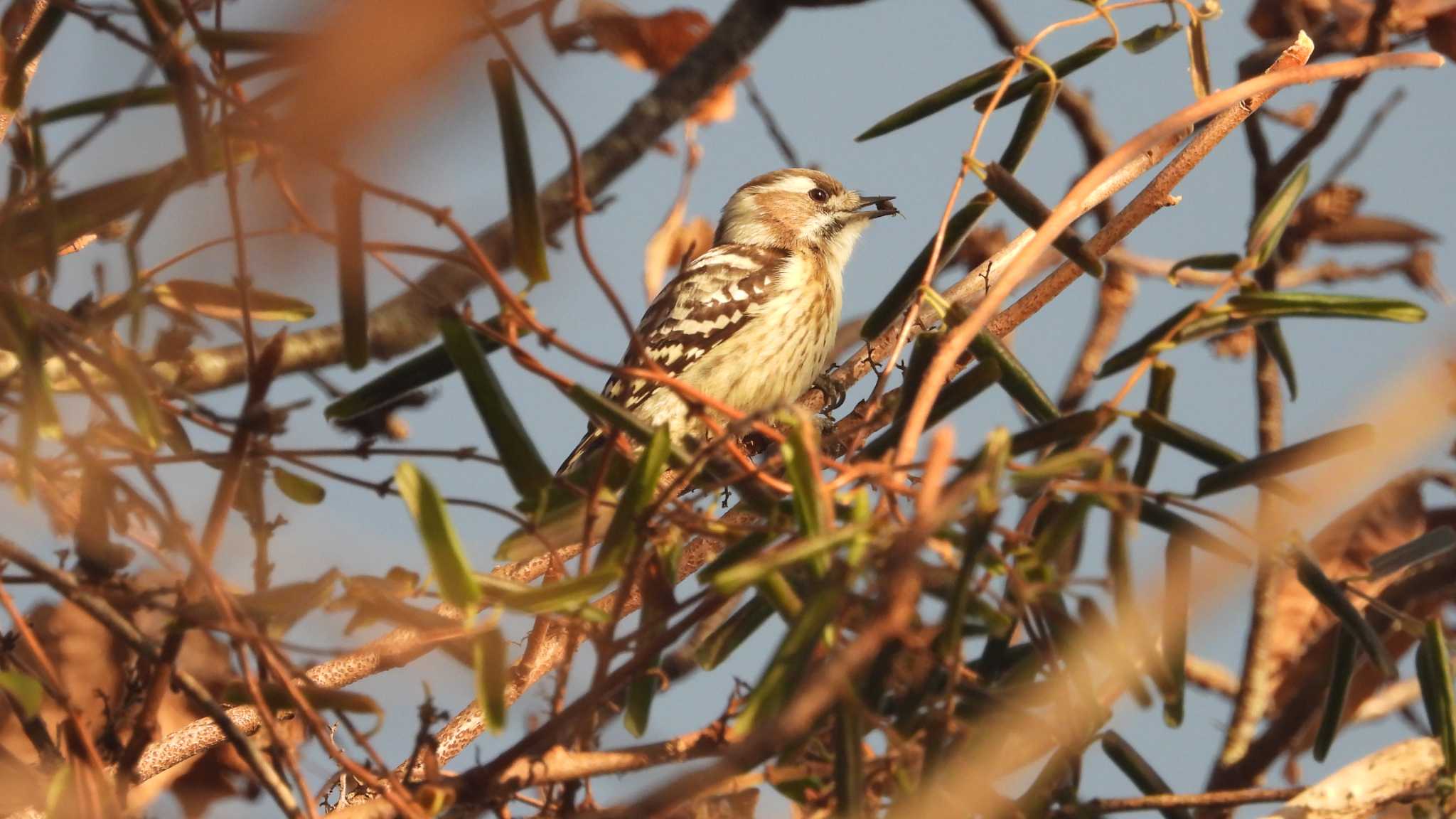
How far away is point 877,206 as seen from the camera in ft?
24.1

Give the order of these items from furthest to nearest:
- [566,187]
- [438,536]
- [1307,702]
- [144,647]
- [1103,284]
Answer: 1. [1103,284]
2. [566,187]
3. [1307,702]
4. [144,647]
5. [438,536]

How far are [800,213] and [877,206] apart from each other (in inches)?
16.8

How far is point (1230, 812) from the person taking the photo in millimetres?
3078

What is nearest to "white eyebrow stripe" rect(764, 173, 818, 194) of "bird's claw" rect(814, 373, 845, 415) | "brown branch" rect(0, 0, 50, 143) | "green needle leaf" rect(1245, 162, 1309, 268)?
"bird's claw" rect(814, 373, 845, 415)

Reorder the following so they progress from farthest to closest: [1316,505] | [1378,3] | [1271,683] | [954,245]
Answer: [1378,3] < [1271,683] < [954,245] < [1316,505]

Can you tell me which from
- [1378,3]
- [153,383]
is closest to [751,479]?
[153,383]

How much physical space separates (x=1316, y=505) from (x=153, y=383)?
6.18 feet

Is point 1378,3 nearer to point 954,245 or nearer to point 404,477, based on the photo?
point 954,245

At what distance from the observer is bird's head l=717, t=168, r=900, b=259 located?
7246mm

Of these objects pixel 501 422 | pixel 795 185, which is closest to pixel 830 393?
pixel 795 185

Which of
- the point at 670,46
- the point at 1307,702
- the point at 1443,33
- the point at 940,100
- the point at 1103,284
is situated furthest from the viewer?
the point at 1103,284

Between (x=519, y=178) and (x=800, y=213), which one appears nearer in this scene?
(x=519, y=178)

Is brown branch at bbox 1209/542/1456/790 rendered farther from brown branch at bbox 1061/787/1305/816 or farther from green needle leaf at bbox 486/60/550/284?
green needle leaf at bbox 486/60/550/284

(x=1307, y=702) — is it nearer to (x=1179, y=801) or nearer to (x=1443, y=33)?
(x=1179, y=801)
